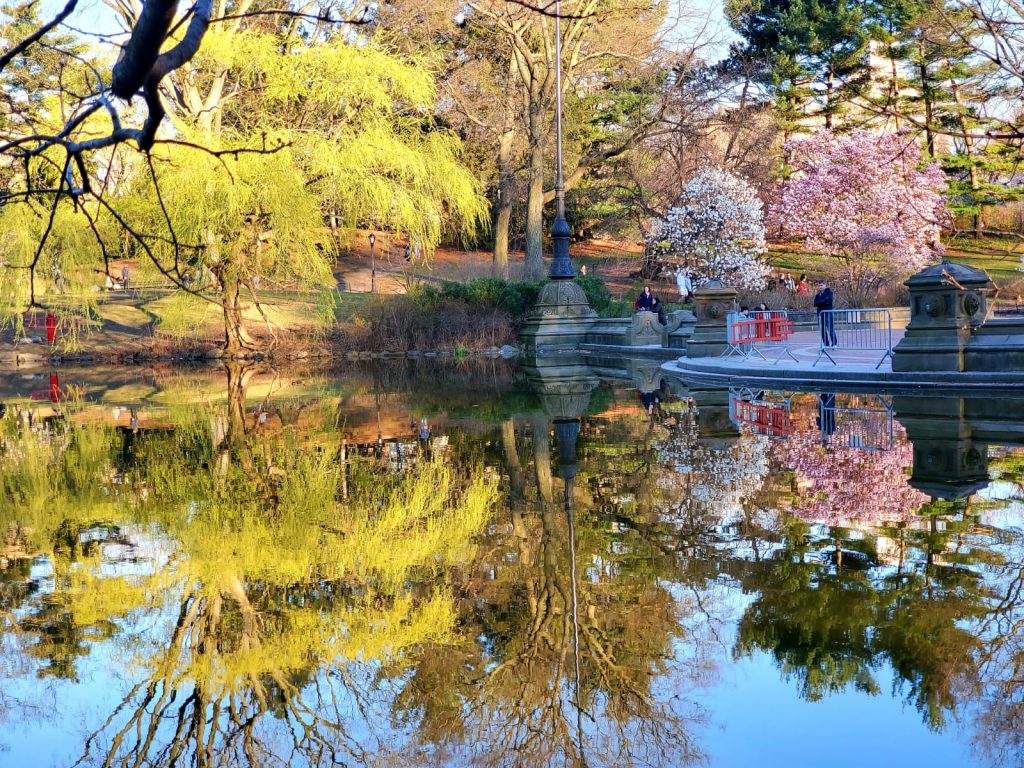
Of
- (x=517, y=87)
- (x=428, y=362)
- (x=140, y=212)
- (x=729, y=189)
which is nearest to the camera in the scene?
(x=140, y=212)

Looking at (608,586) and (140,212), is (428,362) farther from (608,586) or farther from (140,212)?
(608,586)

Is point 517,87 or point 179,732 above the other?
point 517,87

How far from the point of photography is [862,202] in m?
50.3

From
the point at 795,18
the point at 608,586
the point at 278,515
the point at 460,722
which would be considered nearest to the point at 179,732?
the point at 460,722

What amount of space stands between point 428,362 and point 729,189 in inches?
901

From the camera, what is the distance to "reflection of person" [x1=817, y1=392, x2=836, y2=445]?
13.5 metres

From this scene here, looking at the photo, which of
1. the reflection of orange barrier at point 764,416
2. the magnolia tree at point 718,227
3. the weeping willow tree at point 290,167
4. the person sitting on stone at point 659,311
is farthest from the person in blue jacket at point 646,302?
the reflection of orange barrier at point 764,416

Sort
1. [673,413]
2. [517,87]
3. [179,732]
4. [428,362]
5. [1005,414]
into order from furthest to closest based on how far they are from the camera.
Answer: [517,87], [428,362], [673,413], [1005,414], [179,732]

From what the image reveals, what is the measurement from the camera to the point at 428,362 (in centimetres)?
3397

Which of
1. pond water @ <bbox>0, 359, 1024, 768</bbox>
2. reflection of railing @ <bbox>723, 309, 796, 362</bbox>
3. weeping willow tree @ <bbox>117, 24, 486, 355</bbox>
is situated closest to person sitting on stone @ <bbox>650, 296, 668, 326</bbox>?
reflection of railing @ <bbox>723, 309, 796, 362</bbox>

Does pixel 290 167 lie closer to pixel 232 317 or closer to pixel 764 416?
pixel 232 317

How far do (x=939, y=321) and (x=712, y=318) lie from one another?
8772 millimetres

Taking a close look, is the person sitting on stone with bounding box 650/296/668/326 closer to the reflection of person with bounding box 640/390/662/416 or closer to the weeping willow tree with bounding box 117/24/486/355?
the weeping willow tree with bounding box 117/24/486/355

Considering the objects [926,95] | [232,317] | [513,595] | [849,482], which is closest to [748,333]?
[849,482]
